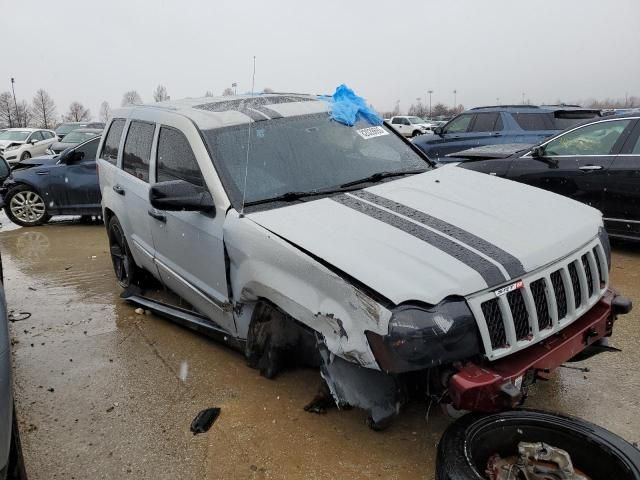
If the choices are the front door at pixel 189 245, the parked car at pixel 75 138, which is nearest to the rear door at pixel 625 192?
the front door at pixel 189 245

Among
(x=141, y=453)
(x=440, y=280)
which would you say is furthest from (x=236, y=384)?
(x=440, y=280)

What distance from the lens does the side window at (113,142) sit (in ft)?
16.8

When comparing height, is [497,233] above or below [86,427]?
above

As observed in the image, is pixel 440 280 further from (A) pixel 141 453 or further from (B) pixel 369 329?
(A) pixel 141 453

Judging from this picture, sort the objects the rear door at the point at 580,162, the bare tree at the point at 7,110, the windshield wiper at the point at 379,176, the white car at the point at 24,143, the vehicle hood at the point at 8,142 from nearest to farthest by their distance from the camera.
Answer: the windshield wiper at the point at 379,176
the rear door at the point at 580,162
the white car at the point at 24,143
the vehicle hood at the point at 8,142
the bare tree at the point at 7,110

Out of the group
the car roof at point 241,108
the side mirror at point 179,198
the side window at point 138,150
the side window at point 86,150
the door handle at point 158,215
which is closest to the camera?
the side mirror at point 179,198

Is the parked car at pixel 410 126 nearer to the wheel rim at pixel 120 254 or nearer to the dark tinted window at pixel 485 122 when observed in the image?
the dark tinted window at pixel 485 122

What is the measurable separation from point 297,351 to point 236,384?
48 cm

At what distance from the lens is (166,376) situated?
12.4ft

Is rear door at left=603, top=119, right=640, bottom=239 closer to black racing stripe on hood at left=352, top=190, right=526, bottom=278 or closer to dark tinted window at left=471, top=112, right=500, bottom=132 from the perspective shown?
black racing stripe on hood at left=352, top=190, right=526, bottom=278

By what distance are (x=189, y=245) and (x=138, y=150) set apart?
134 centimetres

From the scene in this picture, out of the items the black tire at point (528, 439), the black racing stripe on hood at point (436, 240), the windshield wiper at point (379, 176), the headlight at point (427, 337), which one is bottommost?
the black tire at point (528, 439)

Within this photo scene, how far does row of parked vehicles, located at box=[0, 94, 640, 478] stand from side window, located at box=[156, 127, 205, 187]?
0.02m

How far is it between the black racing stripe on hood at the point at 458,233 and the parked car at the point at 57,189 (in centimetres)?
726
